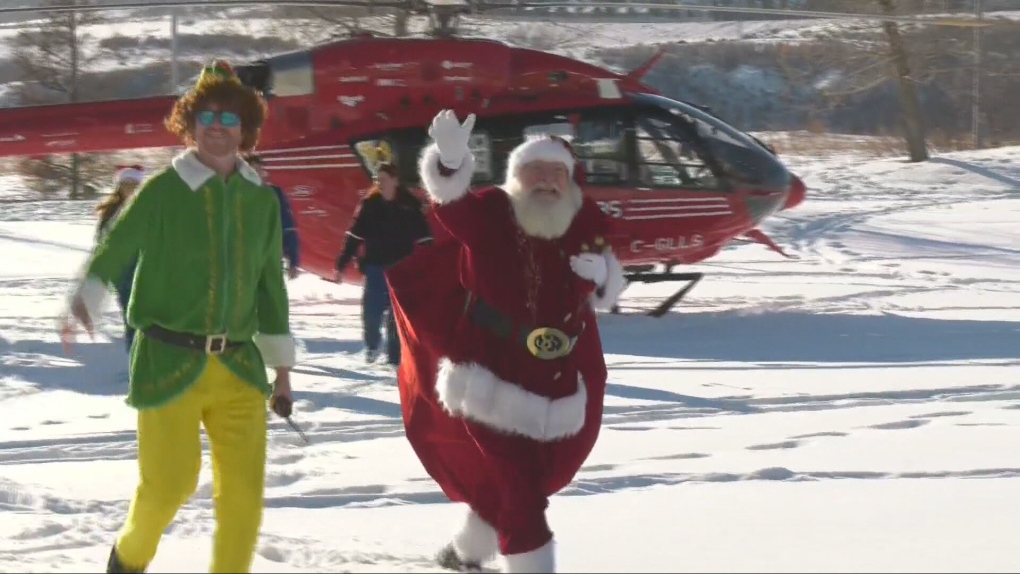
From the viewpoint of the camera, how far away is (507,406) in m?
4.64

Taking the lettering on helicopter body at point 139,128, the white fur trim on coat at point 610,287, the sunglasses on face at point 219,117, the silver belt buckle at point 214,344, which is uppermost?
the sunglasses on face at point 219,117

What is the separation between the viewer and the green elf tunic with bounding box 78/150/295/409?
4199 mm

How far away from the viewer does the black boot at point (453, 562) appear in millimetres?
4966

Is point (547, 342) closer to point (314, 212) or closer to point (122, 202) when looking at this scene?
point (122, 202)

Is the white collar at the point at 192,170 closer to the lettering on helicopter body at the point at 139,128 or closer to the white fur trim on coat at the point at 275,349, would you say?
the white fur trim on coat at the point at 275,349

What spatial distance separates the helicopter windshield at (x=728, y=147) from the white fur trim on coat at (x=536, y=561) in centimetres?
783

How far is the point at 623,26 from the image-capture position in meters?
57.3

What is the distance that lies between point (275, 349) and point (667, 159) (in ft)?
26.2

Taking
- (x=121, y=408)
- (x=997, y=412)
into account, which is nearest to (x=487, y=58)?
(x=121, y=408)

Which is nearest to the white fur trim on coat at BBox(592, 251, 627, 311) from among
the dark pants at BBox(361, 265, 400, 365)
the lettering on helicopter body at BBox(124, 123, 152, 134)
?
the dark pants at BBox(361, 265, 400, 365)

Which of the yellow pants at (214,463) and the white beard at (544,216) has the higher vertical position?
the white beard at (544,216)

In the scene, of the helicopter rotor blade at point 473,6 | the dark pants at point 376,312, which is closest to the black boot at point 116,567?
the helicopter rotor blade at point 473,6

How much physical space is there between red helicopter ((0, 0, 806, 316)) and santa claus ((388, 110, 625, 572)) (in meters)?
6.62

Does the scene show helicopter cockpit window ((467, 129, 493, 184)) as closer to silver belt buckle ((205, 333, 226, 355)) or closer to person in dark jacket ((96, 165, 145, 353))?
person in dark jacket ((96, 165, 145, 353))
